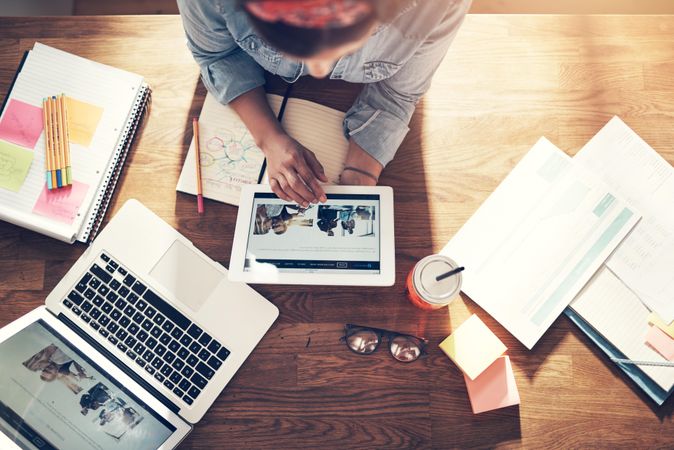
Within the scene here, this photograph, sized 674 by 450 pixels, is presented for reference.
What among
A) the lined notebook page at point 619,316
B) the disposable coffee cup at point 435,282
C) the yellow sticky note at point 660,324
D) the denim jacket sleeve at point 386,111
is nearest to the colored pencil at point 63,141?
the denim jacket sleeve at point 386,111

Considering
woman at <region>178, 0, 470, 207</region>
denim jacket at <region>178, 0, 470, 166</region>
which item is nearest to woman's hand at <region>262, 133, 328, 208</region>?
woman at <region>178, 0, 470, 207</region>

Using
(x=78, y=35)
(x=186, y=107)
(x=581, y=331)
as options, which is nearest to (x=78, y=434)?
(x=186, y=107)

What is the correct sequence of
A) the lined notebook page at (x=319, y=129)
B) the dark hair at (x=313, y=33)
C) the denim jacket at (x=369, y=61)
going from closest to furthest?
the dark hair at (x=313, y=33) < the denim jacket at (x=369, y=61) < the lined notebook page at (x=319, y=129)

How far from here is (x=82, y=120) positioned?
3.12 ft

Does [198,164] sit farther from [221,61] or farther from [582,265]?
[582,265]

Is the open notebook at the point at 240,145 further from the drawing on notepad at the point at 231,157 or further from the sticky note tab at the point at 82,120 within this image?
the sticky note tab at the point at 82,120

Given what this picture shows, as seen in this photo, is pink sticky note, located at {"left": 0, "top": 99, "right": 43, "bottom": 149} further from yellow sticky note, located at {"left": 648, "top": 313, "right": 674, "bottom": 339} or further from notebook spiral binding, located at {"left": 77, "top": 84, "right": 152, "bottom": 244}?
yellow sticky note, located at {"left": 648, "top": 313, "right": 674, "bottom": 339}

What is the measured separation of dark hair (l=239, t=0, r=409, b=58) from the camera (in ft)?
1.27

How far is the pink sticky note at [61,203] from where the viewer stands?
35.9 inches

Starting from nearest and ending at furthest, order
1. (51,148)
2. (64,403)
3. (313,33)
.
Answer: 1. (313,33)
2. (64,403)
3. (51,148)

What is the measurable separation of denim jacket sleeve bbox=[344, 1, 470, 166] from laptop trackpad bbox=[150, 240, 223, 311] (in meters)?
0.37

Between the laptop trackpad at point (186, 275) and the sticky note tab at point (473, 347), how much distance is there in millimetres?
444

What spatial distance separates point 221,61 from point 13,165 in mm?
441

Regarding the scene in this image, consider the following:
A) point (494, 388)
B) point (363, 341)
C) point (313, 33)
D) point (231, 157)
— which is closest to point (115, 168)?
point (231, 157)
